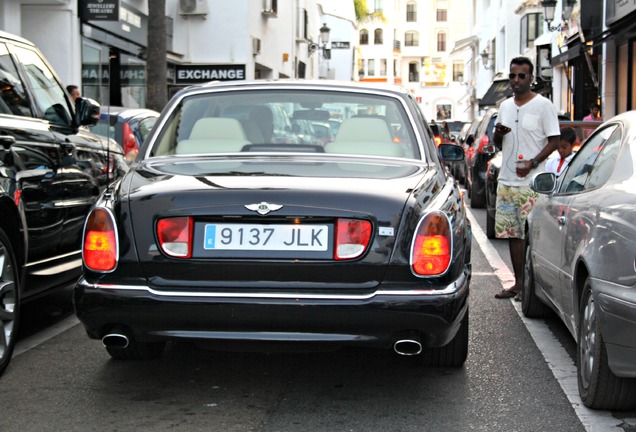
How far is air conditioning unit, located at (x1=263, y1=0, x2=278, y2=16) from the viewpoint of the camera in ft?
119

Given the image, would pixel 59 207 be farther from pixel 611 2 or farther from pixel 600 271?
pixel 611 2

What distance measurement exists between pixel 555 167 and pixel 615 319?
6430 mm

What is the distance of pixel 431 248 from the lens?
4.40 meters

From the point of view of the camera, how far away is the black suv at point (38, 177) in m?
5.45

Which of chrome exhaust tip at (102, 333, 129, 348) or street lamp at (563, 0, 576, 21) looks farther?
street lamp at (563, 0, 576, 21)

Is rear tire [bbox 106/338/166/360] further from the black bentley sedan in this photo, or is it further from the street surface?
the black bentley sedan

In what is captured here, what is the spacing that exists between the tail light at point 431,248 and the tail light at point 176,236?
99 centimetres

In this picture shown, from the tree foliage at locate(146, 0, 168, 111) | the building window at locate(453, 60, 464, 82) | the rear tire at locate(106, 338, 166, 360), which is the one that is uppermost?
the building window at locate(453, 60, 464, 82)

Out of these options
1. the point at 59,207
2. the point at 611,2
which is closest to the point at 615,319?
the point at 59,207

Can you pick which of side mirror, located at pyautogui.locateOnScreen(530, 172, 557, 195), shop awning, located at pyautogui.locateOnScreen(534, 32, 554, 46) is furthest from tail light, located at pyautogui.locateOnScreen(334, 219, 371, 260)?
shop awning, located at pyautogui.locateOnScreen(534, 32, 554, 46)

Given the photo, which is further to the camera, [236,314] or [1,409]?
[1,409]

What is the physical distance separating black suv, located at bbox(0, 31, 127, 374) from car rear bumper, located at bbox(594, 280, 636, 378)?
3.03m

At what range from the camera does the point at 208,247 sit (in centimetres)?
440

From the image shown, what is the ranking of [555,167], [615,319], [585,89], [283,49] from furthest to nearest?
[283,49] → [585,89] → [555,167] → [615,319]
